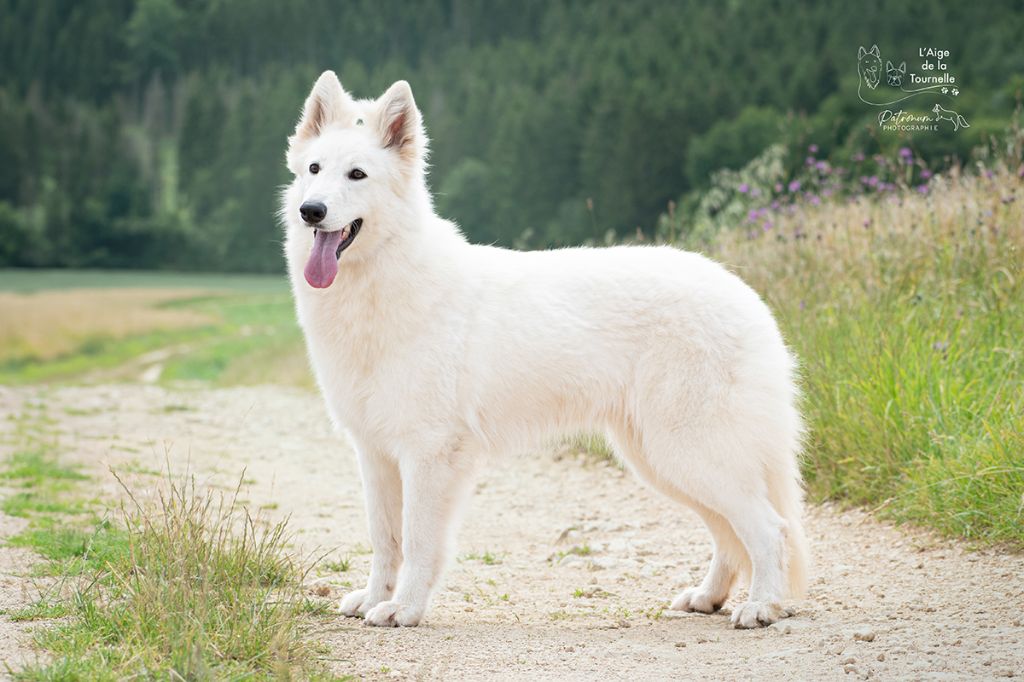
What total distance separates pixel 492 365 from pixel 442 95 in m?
39.2

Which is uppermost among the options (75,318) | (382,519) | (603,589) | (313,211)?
Result: (313,211)

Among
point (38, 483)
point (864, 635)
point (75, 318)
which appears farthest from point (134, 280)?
point (864, 635)

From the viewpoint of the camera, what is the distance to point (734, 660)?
13.4ft

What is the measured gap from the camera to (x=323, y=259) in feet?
Answer: 15.4

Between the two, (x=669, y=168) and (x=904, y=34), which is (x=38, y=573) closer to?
(x=669, y=168)

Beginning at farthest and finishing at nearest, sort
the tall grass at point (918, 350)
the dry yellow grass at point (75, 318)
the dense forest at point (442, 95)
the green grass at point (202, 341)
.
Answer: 1. the dense forest at point (442, 95)
2. the dry yellow grass at point (75, 318)
3. the green grass at point (202, 341)
4. the tall grass at point (918, 350)

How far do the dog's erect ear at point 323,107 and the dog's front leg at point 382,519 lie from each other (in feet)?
5.23

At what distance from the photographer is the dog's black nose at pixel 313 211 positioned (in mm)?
4531

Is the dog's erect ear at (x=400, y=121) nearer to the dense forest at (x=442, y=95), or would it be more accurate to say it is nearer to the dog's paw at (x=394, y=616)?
the dog's paw at (x=394, y=616)

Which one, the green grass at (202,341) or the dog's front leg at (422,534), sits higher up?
the dog's front leg at (422,534)

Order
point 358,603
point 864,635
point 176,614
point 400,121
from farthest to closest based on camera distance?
point 400,121, point 358,603, point 864,635, point 176,614

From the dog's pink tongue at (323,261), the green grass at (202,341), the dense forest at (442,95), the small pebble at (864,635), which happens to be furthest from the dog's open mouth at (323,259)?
the dense forest at (442,95)

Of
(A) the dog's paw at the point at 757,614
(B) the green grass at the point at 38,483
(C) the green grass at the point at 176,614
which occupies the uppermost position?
(C) the green grass at the point at 176,614

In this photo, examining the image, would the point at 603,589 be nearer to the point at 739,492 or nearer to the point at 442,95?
the point at 739,492
